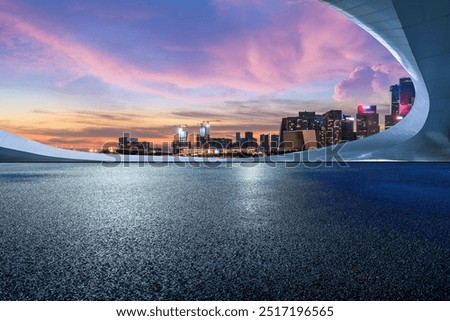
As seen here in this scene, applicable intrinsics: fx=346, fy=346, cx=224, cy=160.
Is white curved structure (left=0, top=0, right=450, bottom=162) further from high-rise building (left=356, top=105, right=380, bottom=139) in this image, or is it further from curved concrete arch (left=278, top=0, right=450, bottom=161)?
high-rise building (left=356, top=105, right=380, bottom=139)

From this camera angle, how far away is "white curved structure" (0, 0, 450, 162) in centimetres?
1389

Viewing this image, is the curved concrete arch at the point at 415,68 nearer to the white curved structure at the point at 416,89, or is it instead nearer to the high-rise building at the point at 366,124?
the white curved structure at the point at 416,89

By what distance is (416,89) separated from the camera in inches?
1024

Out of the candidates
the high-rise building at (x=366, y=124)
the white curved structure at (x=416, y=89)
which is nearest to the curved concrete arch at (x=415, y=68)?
the white curved structure at (x=416, y=89)

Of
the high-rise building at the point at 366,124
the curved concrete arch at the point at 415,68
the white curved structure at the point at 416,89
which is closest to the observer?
the curved concrete arch at the point at 415,68

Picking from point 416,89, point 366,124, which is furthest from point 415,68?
point 366,124

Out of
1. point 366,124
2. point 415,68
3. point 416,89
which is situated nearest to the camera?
point 415,68

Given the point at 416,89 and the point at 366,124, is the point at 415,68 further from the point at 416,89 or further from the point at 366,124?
the point at 366,124

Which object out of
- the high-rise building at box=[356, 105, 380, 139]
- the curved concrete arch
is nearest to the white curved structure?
the curved concrete arch

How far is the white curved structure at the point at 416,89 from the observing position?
13.9m

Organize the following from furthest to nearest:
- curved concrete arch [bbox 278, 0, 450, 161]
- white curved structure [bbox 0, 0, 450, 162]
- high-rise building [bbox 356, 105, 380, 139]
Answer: high-rise building [bbox 356, 105, 380, 139]
white curved structure [bbox 0, 0, 450, 162]
curved concrete arch [bbox 278, 0, 450, 161]

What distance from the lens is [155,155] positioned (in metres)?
26.8

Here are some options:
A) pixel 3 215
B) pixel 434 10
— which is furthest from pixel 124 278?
pixel 434 10
